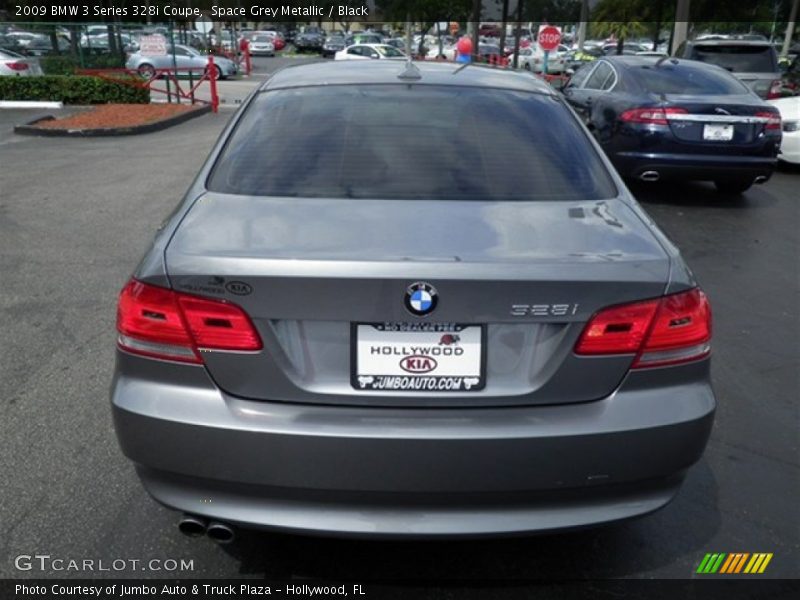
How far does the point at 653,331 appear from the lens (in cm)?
228

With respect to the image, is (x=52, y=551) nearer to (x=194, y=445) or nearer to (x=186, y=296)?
(x=194, y=445)

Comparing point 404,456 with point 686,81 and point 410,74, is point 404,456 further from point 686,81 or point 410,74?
point 686,81

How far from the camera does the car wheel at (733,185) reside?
8672 mm

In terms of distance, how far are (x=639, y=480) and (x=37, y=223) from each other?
6750 millimetres

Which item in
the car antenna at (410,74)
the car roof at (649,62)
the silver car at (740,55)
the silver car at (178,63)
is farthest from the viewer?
the silver car at (178,63)

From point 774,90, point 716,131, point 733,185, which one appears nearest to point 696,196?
point 733,185

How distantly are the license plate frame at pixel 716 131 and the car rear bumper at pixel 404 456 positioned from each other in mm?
6718

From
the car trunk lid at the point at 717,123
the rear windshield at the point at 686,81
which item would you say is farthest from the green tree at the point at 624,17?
the car trunk lid at the point at 717,123

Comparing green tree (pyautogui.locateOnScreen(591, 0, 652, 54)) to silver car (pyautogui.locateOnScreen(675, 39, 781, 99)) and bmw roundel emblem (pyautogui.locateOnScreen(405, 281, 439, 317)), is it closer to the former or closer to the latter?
silver car (pyautogui.locateOnScreen(675, 39, 781, 99))

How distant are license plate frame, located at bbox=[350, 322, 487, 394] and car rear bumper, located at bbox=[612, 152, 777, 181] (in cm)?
685

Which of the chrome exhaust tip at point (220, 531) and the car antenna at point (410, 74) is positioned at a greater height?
the car antenna at point (410, 74)

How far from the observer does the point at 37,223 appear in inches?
294

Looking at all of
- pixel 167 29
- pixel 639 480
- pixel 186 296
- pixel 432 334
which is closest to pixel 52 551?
pixel 186 296

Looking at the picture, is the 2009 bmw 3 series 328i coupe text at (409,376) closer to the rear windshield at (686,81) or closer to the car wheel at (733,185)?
the car wheel at (733,185)
